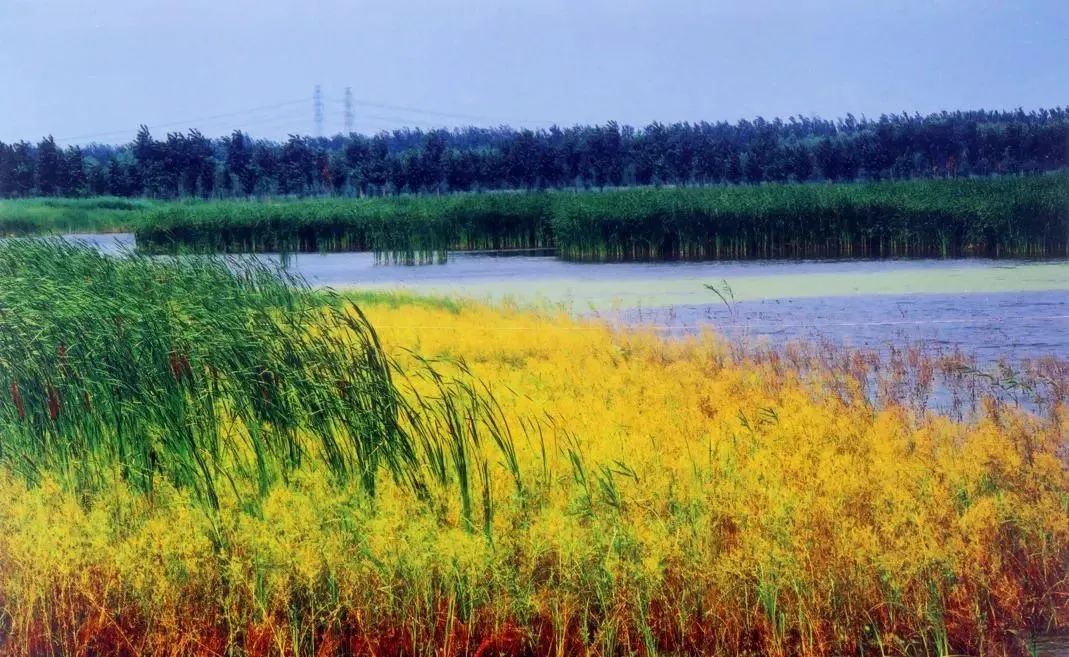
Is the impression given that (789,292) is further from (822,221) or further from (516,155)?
(516,155)

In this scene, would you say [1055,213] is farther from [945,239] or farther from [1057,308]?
[945,239]

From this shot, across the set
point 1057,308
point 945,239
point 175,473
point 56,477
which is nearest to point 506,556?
point 175,473

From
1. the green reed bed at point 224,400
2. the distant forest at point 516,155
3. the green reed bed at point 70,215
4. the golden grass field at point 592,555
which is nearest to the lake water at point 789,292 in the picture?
the green reed bed at point 70,215

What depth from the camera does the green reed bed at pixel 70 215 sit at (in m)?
4.05

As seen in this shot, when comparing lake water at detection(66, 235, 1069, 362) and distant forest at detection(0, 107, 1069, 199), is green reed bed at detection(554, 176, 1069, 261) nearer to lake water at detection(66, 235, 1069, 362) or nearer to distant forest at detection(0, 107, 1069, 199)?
lake water at detection(66, 235, 1069, 362)

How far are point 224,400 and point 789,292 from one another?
2814 mm

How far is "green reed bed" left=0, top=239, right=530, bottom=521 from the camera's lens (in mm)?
3248

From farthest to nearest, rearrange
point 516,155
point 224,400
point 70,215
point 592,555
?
point 516,155, point 70,215, point 224,400, point 592,555

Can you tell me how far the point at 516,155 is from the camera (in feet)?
13.9

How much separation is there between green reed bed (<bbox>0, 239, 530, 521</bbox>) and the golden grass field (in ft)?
0.30

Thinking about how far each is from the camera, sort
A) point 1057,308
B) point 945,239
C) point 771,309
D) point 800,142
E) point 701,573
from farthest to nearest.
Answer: point 945,239 → point 771,309 → point 800,142 → point 1057,308 → point 701,573

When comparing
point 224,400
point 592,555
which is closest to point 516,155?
point 224,400

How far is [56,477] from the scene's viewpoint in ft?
10.9

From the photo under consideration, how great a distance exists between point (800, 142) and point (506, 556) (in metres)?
2.13
